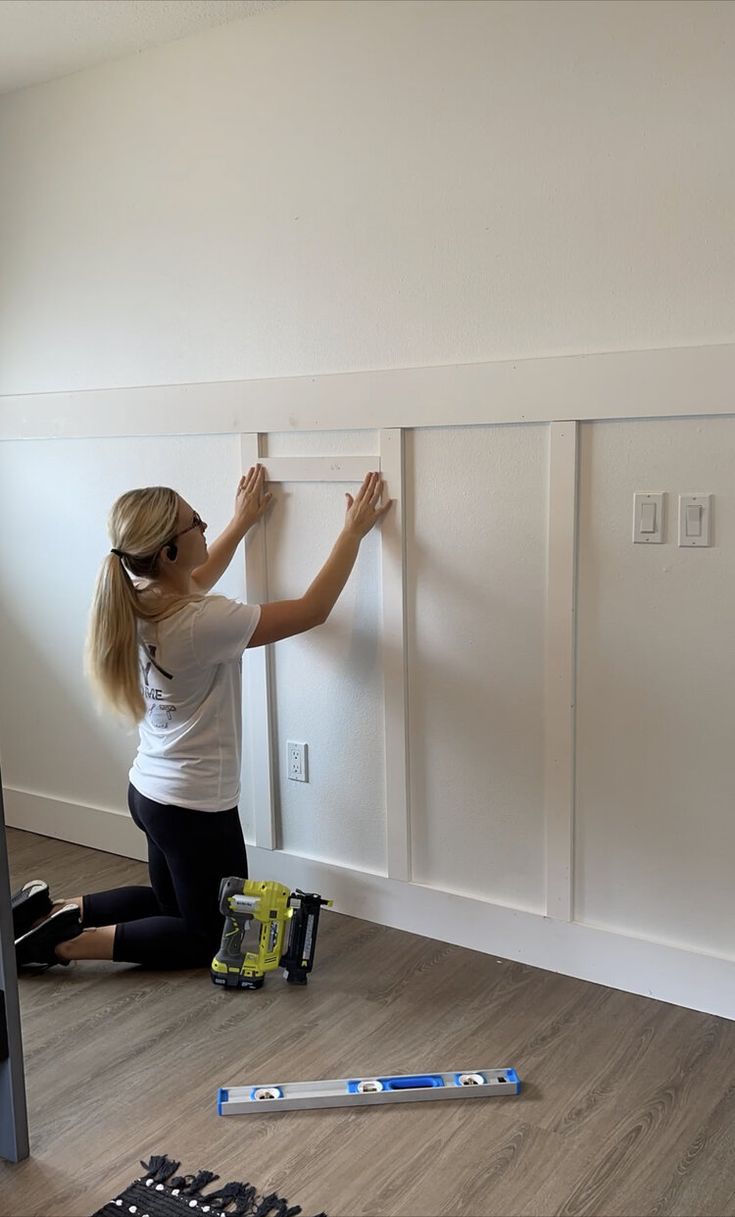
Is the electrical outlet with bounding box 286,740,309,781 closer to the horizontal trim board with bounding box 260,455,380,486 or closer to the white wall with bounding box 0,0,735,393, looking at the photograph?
the horizontal trim board with bounding box 260,455,380,486

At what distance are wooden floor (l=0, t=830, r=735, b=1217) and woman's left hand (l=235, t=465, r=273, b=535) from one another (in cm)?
111

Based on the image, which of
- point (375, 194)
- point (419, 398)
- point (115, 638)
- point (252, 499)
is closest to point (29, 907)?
point (115, 638)

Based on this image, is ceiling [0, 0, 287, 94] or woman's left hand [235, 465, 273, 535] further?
woman's left hand [235, 465, 273, 535]

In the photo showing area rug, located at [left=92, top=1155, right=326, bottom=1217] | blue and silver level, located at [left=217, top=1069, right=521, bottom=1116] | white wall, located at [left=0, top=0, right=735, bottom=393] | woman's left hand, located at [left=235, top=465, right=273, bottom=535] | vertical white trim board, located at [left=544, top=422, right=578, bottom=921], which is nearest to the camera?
area rug, located at [left=92, top=1155, right=326, bottom=1217]

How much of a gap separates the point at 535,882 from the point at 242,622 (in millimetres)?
942

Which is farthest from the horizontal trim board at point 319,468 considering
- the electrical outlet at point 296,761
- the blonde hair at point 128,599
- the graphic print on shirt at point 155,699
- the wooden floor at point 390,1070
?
the wooden floor at point 390,1070

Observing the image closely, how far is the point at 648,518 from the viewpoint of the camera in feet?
7.82

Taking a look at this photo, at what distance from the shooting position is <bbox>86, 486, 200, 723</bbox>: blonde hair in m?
2.57

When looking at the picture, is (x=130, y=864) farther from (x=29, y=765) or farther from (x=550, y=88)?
(x=550, y=88)

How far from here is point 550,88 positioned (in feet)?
7.80

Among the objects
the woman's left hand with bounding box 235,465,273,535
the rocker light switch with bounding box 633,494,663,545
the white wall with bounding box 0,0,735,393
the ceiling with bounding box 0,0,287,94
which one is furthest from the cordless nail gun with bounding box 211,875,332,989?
the ceiling with bounding box 0,0,287,94

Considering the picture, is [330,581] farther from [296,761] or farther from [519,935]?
[519,935]

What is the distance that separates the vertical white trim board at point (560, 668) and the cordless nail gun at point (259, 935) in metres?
0.58

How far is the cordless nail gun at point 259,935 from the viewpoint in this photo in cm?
262
